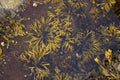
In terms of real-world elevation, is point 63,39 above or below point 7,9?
below

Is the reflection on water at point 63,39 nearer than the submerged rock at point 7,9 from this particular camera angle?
Yes

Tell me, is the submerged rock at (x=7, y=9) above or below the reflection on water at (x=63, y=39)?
above

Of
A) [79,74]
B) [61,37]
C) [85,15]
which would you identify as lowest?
[79,74]

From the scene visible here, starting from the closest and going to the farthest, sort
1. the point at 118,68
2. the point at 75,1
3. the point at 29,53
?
the point at 118,68 → the point at 29,53 → the point at 75,1

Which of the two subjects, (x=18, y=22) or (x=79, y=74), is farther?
(x=18, y=22)

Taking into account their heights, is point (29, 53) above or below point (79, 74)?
above

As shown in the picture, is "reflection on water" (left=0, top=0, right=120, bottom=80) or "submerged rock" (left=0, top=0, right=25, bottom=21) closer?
"reflection on water" (left=0, top=0, right=120, bottom=80)

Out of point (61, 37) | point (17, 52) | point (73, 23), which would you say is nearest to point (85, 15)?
point (73, 23)

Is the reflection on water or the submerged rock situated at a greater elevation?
the submerged rock

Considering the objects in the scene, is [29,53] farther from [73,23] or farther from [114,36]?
[114,36]

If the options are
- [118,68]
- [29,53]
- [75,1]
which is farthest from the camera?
[75,1]
